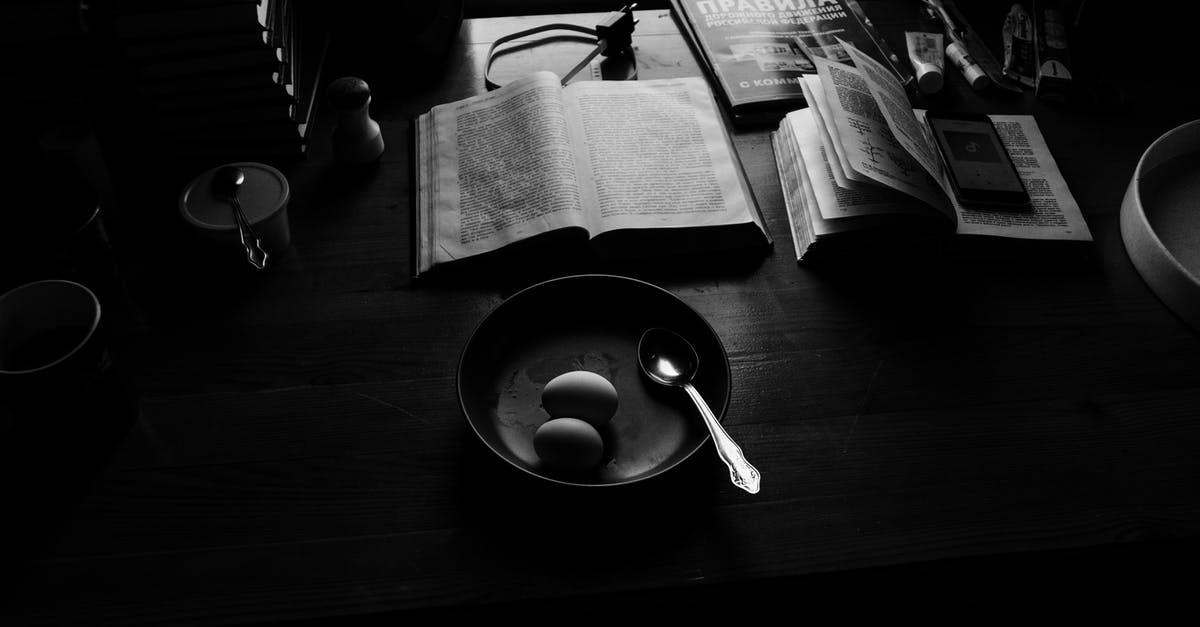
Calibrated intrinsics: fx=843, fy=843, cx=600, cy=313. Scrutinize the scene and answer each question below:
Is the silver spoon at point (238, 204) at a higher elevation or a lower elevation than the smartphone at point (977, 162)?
higher

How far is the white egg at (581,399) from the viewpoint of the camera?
0.74 metres

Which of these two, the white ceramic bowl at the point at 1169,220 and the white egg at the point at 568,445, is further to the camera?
the white ceramic bowl at the point at 1169,220

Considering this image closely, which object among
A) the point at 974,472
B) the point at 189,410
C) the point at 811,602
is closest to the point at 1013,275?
the point at 974,472

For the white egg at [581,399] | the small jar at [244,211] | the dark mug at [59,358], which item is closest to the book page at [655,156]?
the white egg at [581,399]

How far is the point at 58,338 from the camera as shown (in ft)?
2.40

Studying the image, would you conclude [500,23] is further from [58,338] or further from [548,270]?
[58,338]

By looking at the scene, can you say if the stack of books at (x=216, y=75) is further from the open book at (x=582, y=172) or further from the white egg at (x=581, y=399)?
the white egg at (x=581, y=399)

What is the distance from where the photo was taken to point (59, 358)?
695mm

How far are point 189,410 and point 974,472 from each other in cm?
72

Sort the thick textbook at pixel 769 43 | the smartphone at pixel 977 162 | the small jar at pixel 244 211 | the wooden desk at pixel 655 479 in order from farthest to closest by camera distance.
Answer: the thick textbook at pixel 769 43
the smartphone at pixel 977 162
the small jar at pixel 244 211
the wooden desk at pixel 655 479

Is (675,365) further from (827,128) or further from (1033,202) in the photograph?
(1033,202)

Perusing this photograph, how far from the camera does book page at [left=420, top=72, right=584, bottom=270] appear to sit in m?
0.93

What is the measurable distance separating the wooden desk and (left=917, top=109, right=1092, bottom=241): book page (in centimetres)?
4

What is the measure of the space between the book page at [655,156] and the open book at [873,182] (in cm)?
8
